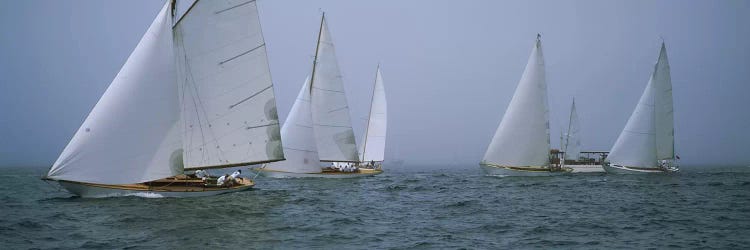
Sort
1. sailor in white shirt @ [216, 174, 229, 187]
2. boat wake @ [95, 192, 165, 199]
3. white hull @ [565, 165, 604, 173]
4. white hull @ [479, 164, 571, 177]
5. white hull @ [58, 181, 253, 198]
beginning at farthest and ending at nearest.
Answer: white hull @ [565, 165, 604, 173]
white hull @ [479, 164, 571, 177]
sailor in white shirt @ [216, 174, 229, 187]
boat wake @ [95, 192, 165, 199]
white hull @ [58, 181, 253, 198]

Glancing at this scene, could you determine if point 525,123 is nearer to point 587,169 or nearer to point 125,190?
point 587,169

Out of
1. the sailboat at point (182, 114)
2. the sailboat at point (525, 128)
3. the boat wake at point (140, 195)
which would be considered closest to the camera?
the sailboat at point (182, 114)

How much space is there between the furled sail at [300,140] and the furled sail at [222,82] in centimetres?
1782

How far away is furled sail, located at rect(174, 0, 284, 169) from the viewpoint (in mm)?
33062

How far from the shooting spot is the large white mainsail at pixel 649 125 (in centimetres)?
7244

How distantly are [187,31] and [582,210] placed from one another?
23543 mm

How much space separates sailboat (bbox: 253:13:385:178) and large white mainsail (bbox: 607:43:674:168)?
105ft

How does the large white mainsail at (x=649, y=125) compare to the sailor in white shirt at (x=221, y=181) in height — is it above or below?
above

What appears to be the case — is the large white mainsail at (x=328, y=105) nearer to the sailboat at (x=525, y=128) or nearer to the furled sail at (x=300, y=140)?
the furled sail at (x=300, y=140)

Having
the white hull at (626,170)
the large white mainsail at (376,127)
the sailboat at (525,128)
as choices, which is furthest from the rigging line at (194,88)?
the white hull at (626,170)

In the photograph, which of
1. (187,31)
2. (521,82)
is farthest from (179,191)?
(521,82)

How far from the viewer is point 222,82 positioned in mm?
33969

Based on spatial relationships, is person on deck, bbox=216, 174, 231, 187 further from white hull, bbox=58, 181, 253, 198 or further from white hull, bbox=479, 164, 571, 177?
white hull, bbox=479, 164, 571, 177

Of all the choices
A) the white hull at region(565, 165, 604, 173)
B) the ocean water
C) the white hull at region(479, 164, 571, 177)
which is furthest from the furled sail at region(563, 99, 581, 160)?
the ocean water
